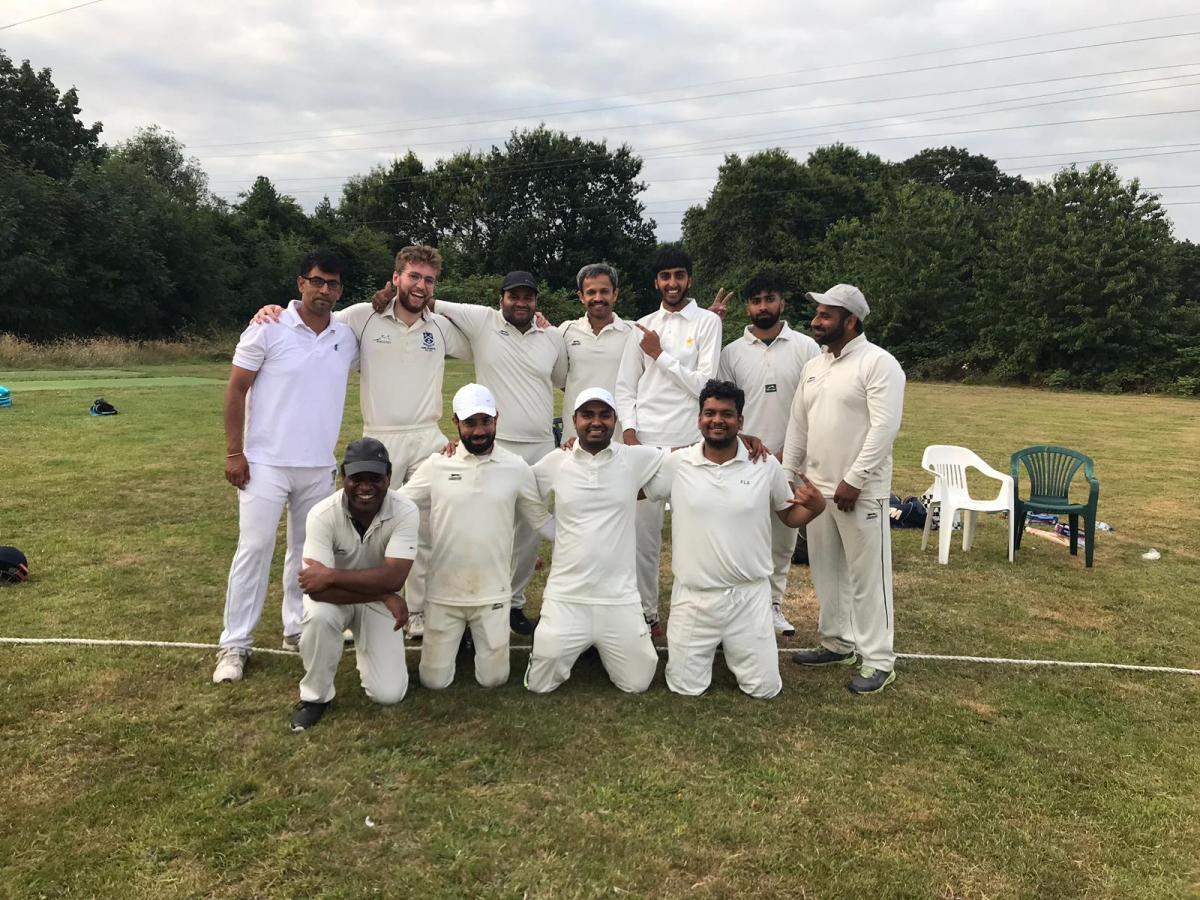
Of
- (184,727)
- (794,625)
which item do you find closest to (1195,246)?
(794,625)

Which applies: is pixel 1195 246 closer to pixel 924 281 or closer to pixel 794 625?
pixel 924 281

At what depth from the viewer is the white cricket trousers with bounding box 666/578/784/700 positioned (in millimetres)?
4133

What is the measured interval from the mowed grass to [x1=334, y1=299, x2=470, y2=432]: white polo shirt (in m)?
1.46

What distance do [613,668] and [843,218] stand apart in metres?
42.1

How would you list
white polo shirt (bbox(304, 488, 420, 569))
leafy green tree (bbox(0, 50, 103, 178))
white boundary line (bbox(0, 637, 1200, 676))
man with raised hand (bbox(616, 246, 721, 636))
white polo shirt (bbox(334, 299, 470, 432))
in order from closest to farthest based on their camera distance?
white polo shirt (bbox(304, 488, 420, 569))
white boundary line (bbox(0, 637, 1200, 676))
white polo shirt (bbox(334, 299, 470, 432))
man with raised hand (bbox(616, 246, 721, 636))
leafy green tree (bbox(0, 50, 103, 178))

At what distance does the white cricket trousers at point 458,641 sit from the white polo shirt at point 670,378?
1522 mm

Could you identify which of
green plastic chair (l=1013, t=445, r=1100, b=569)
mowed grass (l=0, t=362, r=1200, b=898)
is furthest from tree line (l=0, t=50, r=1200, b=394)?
mowed grass (l=0, t=362, r=1200, b=898)

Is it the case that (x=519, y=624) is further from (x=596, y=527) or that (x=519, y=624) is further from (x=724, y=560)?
(x=724, y=560)

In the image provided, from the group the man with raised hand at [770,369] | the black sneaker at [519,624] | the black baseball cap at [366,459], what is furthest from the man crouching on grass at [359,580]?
the man with raised hand at [770,369]

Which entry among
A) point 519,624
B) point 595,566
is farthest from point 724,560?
point 519,624

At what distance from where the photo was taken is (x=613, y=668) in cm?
417

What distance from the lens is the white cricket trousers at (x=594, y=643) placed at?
4.10 m

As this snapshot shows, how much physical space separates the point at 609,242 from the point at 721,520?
139 ft

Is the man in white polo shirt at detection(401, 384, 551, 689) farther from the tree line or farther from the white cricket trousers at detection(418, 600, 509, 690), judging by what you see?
the tree line
